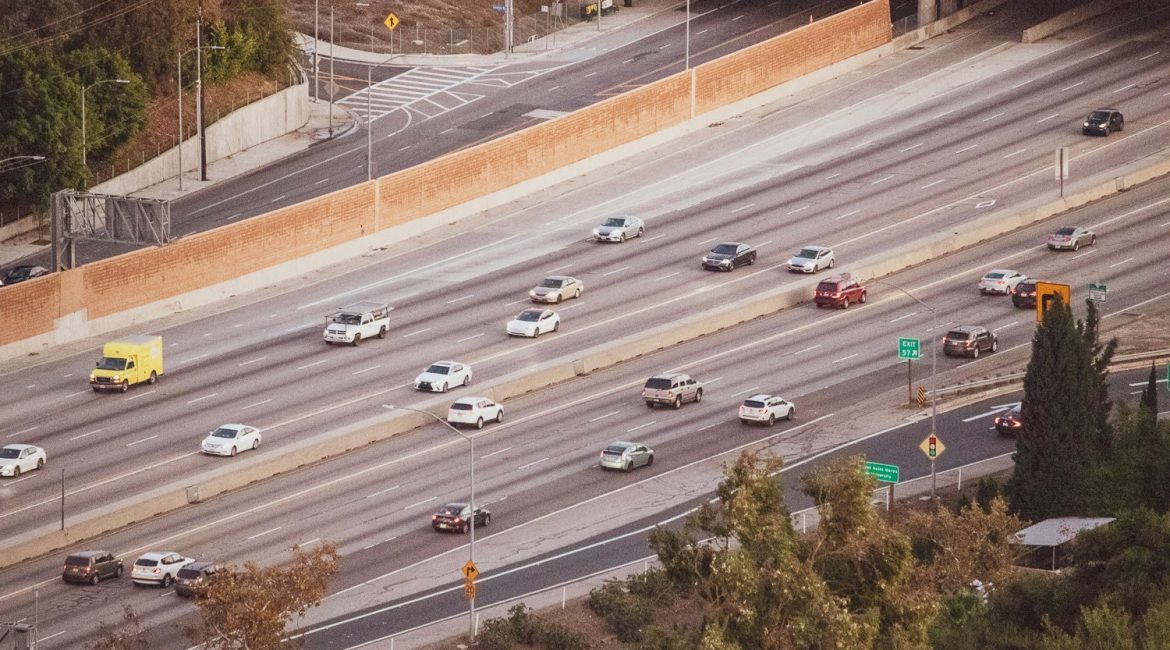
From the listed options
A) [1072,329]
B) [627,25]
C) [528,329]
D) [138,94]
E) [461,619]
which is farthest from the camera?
[627,25]

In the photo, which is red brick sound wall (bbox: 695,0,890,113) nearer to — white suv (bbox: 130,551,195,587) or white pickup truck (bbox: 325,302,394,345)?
white pickup truck (bbox: 325,302,394,345)

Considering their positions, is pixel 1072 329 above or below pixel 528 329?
above

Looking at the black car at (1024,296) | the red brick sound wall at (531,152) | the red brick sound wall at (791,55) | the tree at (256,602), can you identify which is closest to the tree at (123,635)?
the tree at (256,602)

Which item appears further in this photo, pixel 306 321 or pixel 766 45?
pixel 766 45

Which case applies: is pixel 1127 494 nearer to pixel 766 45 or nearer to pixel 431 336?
pixel 431 336

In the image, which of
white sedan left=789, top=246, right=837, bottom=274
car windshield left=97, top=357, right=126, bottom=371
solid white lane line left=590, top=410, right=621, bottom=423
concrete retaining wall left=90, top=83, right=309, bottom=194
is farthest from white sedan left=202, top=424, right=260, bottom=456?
concrete retaining wall left=90, top=83, right=309, bottom=194

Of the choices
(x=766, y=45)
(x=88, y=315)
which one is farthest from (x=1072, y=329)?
(x=766, y=45)
